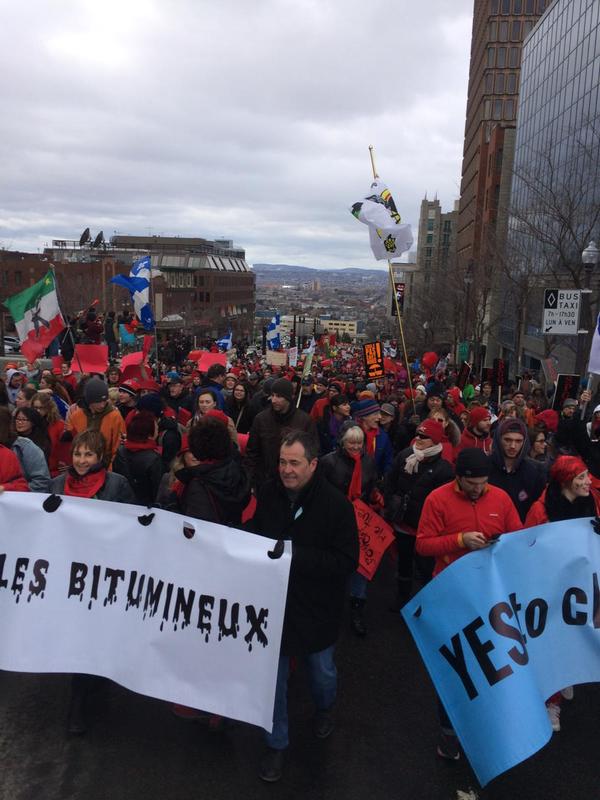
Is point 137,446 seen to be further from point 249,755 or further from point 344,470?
point 249,755

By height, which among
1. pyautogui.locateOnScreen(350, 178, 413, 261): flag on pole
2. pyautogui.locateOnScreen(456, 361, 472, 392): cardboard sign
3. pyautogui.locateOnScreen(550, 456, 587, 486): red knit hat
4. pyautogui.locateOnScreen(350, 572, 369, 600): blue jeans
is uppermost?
pyautogui.locateOnScreen(350, 178, 413, 261): flag on pole

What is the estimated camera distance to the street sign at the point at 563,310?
11.9m

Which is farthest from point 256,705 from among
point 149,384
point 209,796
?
point 149,384

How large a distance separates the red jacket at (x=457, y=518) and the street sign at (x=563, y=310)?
28.4 ft

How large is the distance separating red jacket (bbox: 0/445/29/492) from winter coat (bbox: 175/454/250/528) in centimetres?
120

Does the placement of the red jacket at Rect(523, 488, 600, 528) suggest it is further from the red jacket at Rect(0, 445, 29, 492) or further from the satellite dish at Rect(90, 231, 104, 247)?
the satellite dish at Rect(90, 231, 104, 247)

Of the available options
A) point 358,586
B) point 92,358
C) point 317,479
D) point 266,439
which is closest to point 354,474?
point 358,586

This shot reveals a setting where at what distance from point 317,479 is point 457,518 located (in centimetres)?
94

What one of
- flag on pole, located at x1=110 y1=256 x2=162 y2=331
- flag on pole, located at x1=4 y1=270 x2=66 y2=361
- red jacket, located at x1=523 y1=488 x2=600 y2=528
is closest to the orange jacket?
red jacket, located at x1=523 y1=488 x2=600 y2=528

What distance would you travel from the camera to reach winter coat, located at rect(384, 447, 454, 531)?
18.0ft

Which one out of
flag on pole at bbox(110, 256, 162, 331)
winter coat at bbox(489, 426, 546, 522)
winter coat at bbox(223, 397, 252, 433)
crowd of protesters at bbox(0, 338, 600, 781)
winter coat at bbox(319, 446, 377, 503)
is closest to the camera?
crowd of protesters at bbox(0, 338, 600, 781)

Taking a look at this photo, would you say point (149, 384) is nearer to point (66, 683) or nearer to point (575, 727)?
point (66, 683)

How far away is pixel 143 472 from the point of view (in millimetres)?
5363

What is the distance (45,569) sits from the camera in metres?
4.01
